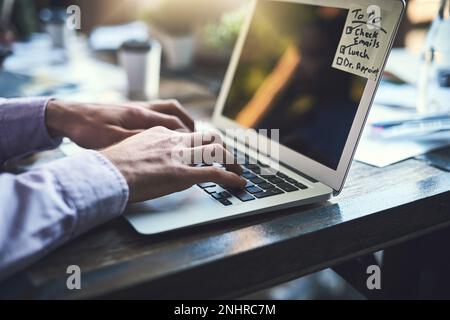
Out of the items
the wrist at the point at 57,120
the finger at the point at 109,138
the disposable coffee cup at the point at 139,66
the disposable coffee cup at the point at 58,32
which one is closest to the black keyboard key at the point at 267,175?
the finger at the point at 109,138

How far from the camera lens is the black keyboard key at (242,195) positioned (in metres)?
0.58

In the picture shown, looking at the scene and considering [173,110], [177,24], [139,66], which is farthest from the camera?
[177,24]

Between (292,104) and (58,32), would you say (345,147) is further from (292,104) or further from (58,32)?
(58,32)

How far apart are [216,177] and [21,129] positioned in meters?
0.33

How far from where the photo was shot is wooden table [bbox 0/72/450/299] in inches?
17.7

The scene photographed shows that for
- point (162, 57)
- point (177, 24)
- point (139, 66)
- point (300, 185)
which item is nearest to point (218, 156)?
point (300, 185)

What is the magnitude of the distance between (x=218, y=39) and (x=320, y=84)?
61cm

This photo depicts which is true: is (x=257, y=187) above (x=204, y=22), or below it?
below

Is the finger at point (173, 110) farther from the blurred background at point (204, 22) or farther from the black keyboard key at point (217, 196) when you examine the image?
the blurred background at point (204, 22)

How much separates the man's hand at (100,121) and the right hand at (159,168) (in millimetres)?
123

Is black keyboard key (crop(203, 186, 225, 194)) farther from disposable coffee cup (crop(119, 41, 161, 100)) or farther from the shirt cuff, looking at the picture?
disposable coffee cup (crop(119, 41, 161, 100))

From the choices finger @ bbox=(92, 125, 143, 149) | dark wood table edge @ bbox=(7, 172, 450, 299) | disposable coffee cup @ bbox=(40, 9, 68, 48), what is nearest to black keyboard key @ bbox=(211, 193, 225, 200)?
dark wood table edge @ bbox=(7, 172, 450, 299)

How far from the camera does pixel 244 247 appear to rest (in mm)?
501
